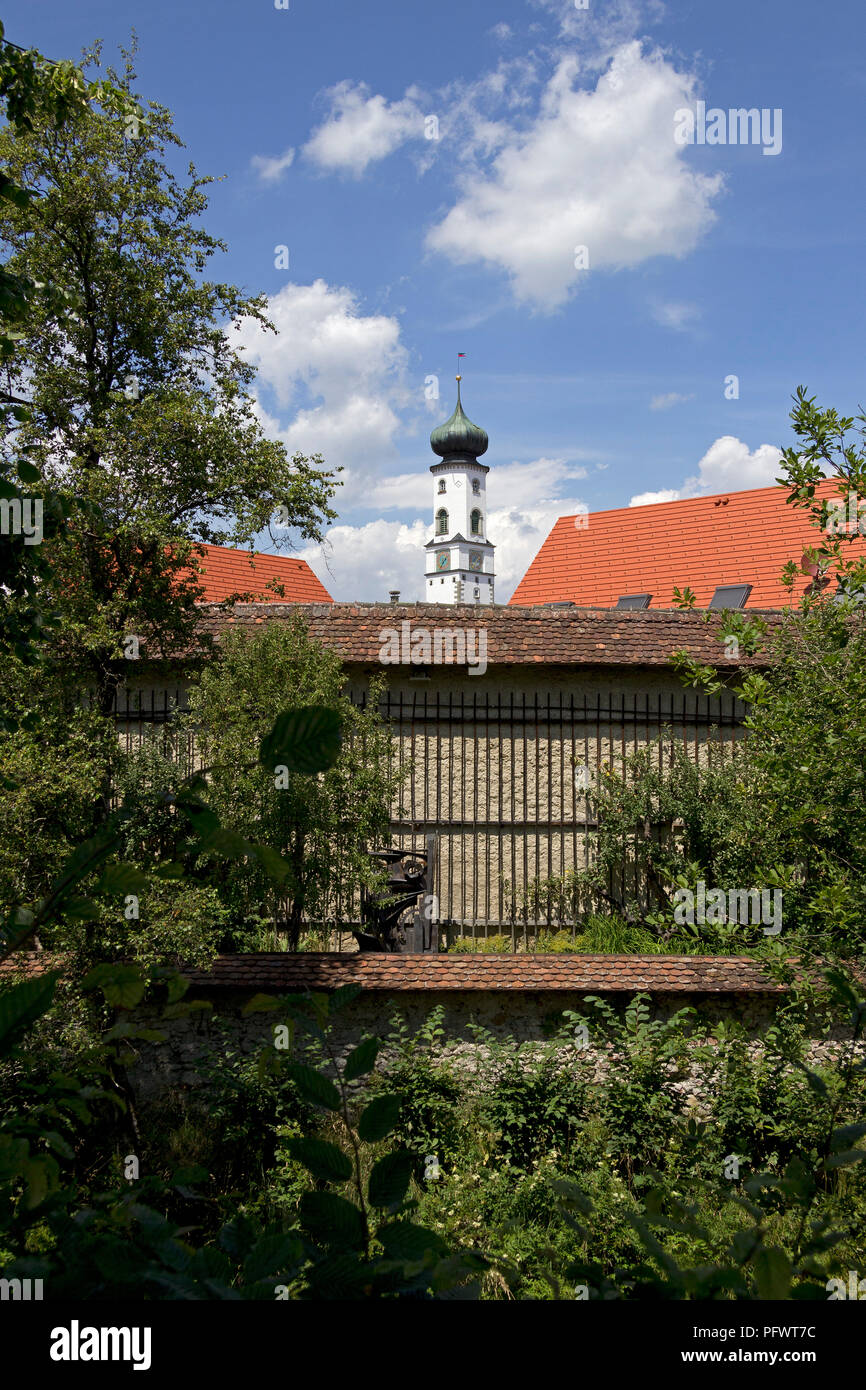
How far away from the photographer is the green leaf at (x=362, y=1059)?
3.37 feet

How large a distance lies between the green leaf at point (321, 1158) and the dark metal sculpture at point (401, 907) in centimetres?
740

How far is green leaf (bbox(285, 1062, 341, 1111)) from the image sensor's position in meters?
0.99

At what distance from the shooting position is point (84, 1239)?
94 cm

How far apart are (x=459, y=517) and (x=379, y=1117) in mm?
73510

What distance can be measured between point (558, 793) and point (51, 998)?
981cm

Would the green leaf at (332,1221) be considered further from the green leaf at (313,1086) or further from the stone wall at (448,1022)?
the stone wall at (448,1022)

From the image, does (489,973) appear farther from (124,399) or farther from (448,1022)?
(124,399)

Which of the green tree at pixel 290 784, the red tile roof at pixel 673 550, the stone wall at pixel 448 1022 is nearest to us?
the stone wall at pixel 448 1022

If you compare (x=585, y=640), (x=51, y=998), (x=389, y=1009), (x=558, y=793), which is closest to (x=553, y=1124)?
(x=389, y=1009)
